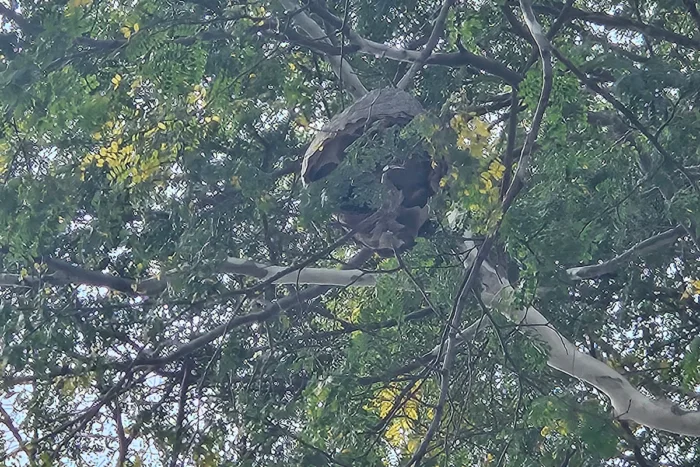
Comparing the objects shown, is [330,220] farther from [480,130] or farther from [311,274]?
[311,274]

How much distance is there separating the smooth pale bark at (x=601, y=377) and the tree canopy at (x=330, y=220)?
12 mm

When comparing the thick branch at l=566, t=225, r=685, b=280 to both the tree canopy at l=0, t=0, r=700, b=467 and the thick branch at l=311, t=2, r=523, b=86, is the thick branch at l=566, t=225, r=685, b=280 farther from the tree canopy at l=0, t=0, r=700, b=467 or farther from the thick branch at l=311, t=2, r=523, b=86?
the thick branch at l=311, t=2, r=523, b=86

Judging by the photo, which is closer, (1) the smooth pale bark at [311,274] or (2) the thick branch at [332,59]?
(2) the thick branch at [332,59]

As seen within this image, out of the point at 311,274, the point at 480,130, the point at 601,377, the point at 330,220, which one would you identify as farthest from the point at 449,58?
the point at 601,377

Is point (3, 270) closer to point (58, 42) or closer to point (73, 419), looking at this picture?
point (73, 419)

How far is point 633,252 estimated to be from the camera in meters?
4.76

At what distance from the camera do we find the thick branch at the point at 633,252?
4688 millimetres

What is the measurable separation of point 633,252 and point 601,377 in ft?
2.36

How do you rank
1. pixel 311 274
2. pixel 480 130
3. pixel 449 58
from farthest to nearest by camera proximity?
pixel 311 274
pixel 449 58
pixel 480 130

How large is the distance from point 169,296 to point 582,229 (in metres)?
2.00

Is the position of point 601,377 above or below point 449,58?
below

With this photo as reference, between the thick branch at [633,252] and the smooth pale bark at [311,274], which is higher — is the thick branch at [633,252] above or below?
above

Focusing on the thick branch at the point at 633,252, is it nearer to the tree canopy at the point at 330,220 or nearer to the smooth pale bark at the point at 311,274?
the tree canopy at the point at 330,220

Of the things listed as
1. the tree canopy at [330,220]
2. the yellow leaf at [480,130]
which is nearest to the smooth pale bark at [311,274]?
the tree canopy at [330,220]
